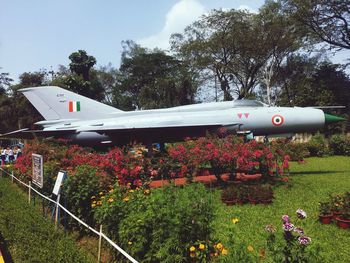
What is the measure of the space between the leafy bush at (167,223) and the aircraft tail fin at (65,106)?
15989mm

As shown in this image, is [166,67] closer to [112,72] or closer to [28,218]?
[112,72]

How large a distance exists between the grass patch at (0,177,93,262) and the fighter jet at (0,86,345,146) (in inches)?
365

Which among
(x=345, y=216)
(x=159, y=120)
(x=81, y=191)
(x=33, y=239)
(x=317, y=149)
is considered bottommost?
(x=317, y=149)

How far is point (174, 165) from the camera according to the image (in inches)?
488

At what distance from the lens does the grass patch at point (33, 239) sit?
594 cm

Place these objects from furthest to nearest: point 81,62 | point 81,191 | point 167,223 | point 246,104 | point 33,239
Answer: point 81,62 → point 246,104 → point 81,191 → point 33,239 → point 167,223

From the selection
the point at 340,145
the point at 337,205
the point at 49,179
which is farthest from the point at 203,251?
the point at 340,145

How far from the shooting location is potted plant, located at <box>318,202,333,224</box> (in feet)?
25.7

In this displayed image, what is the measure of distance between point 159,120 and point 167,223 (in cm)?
1371

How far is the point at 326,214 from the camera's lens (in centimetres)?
796

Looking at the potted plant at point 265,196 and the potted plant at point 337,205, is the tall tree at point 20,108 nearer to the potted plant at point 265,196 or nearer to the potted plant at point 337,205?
the potted plant at point 265,196

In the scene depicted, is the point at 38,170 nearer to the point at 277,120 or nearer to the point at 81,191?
the point at 81,191

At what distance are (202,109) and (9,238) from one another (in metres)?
12.8

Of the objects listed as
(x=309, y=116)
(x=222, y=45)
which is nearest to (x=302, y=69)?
(x=222, y=45)
